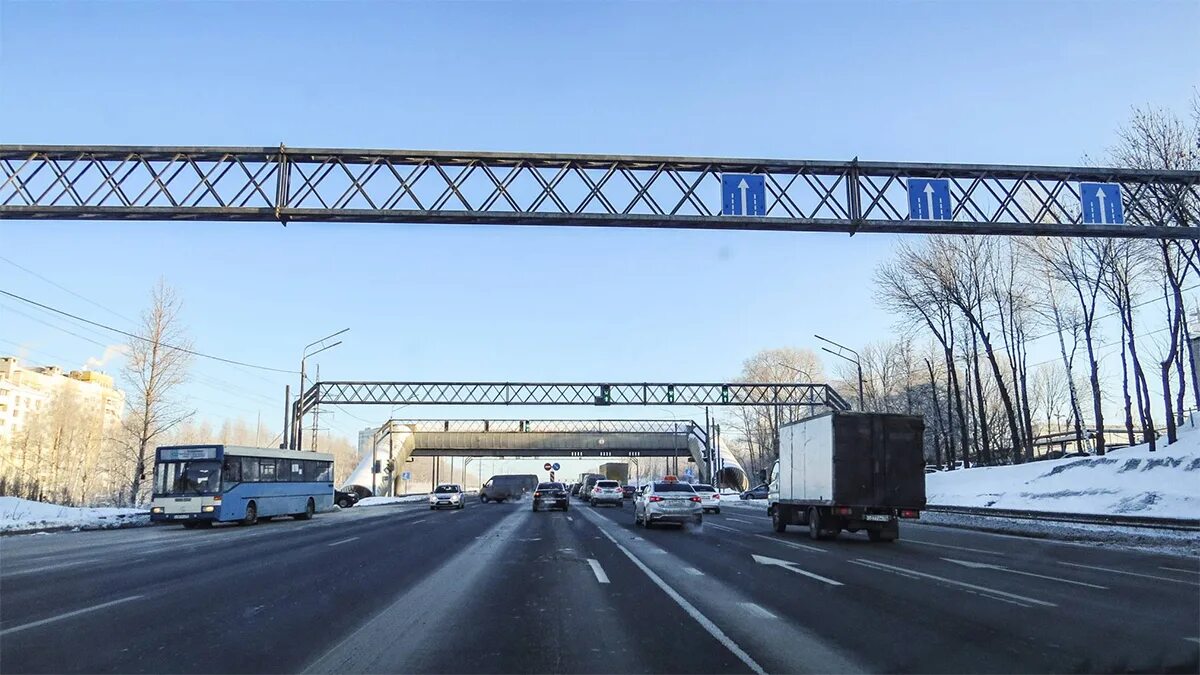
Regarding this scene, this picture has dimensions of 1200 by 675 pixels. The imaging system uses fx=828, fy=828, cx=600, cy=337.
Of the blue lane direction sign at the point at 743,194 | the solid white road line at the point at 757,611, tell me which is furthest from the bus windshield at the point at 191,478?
the solid white road line at the point at 757,611

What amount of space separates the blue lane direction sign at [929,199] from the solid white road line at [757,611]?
41.0ft

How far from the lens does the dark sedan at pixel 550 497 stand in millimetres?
45812

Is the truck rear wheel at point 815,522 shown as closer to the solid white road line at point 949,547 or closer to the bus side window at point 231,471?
the solid white road line at point 949,547

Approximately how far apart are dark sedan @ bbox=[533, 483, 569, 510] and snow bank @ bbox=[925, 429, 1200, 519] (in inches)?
793

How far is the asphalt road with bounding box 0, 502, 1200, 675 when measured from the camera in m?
7.02

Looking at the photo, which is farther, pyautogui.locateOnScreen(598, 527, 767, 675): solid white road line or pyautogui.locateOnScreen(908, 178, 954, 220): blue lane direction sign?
pyautogui.locateOnScreen(908, 178, 954, 220): blue lane direction sign

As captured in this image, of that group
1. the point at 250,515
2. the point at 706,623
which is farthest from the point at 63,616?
the point at 250,515

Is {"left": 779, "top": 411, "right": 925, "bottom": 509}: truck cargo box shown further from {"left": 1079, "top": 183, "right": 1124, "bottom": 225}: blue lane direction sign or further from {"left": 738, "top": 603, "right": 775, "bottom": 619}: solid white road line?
{"left": 738, "top": 603, "right": 775, "bottom": 619}: solid white road line

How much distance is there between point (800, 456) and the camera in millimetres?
24406

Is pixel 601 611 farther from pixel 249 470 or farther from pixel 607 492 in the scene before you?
pixel 607 492

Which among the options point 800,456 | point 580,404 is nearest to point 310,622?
point 800,456

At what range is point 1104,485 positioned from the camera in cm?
3431

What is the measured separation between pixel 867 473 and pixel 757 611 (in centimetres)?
1307

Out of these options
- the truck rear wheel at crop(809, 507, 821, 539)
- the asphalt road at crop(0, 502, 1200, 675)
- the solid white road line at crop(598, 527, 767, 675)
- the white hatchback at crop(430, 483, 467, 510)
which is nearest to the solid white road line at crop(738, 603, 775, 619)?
the asphalt road at crop(0, 502, 1200, 675)
